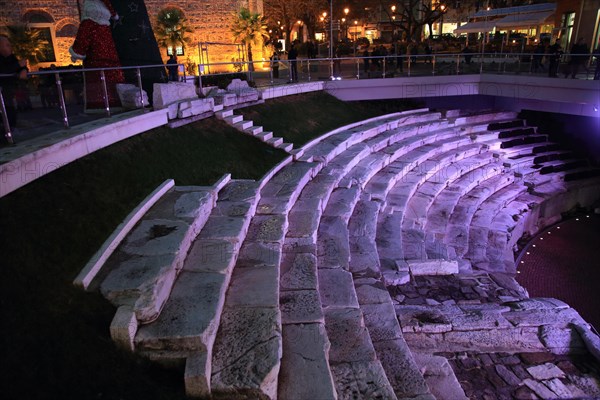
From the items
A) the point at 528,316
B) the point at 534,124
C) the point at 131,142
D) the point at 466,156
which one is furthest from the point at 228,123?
the point at 534,124

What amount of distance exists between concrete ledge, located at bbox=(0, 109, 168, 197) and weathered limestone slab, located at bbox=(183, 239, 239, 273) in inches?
76.1

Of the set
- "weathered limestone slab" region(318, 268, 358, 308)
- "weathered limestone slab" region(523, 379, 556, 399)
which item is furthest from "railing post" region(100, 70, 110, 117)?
"weathered limestone slab" region(523, 379, 556, 399)

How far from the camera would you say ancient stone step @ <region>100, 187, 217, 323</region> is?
12.6 ft

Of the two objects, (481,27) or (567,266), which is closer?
(567,266)

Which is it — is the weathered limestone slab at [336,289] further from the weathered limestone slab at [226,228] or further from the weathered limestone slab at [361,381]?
the weathered limestone slab at [226,228]

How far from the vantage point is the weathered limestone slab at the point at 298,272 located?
5.07m

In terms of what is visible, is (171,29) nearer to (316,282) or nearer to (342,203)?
(342,203)

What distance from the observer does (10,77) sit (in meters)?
5.36

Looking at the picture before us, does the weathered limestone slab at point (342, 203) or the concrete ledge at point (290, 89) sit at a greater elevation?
the concrete ledge at point (290, 89)

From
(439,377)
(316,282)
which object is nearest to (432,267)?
(439,377)

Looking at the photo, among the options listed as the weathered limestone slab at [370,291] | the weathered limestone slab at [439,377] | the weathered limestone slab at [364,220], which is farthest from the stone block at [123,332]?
the weathered limestone slab at [364,220]

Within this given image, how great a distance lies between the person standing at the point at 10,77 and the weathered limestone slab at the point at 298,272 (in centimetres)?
387

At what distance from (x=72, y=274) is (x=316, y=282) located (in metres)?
2.58

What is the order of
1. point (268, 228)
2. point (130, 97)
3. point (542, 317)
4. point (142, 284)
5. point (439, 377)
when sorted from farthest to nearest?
1. point (130, 97)
2. point (268, 228)
3. point (542, 317)
4. point (439, 377)
5. point (142, 284)
